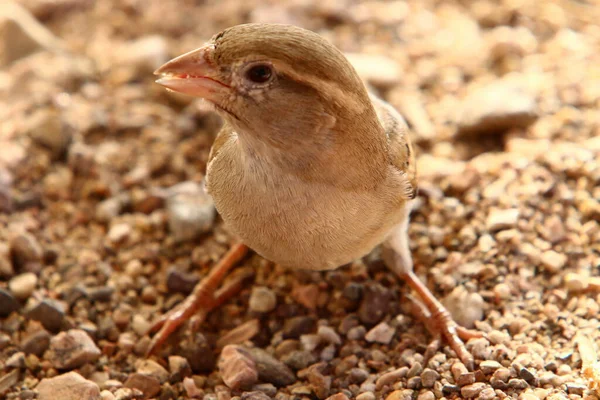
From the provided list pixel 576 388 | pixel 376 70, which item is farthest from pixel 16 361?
pixel 376 70

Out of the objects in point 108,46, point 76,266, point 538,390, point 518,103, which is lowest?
point 538,390

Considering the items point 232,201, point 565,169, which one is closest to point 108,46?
point 232,201

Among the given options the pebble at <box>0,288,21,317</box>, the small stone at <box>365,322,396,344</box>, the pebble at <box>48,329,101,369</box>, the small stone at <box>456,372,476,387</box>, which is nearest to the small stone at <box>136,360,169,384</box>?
the pebble at <box>48,329,101,369</box>

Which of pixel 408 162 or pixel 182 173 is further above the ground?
pixel 408 162

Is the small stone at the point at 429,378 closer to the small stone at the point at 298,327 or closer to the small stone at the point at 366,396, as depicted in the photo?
the small stone at the point at 366,396

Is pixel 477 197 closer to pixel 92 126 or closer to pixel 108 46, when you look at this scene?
pixel 92 126

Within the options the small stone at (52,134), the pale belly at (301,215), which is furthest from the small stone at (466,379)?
the small stone at (52,134)

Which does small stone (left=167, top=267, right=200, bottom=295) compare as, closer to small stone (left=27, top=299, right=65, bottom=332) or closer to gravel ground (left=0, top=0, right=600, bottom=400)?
gravel ground (left=0, top=0, right=600, bottom=400)
